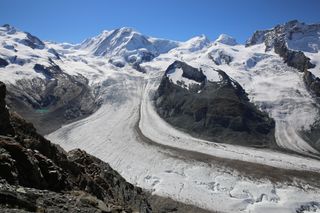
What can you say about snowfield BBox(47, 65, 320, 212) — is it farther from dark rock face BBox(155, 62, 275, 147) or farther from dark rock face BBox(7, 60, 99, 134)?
dark rock face BBox(7, 60, 99, 134)

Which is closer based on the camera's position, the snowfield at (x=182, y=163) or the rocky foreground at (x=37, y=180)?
the rocky foreground at (x=37, y=180)

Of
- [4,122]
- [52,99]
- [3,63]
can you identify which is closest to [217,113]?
[52,99]

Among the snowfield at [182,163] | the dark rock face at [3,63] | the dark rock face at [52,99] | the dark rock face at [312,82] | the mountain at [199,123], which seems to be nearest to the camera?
the snowfield at [182,163]

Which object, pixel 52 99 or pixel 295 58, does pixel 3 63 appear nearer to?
pixel 52 99

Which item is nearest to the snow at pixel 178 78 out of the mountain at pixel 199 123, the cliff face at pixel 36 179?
the mountain at pixel 199 123

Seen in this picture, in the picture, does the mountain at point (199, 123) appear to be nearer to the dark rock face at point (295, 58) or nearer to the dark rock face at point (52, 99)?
the dark rock face at point (52, 99)

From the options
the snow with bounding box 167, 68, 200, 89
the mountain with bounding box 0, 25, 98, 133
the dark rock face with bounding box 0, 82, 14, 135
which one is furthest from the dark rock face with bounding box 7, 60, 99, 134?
the dark rock face with bounding box 0, 82, 14, 135
